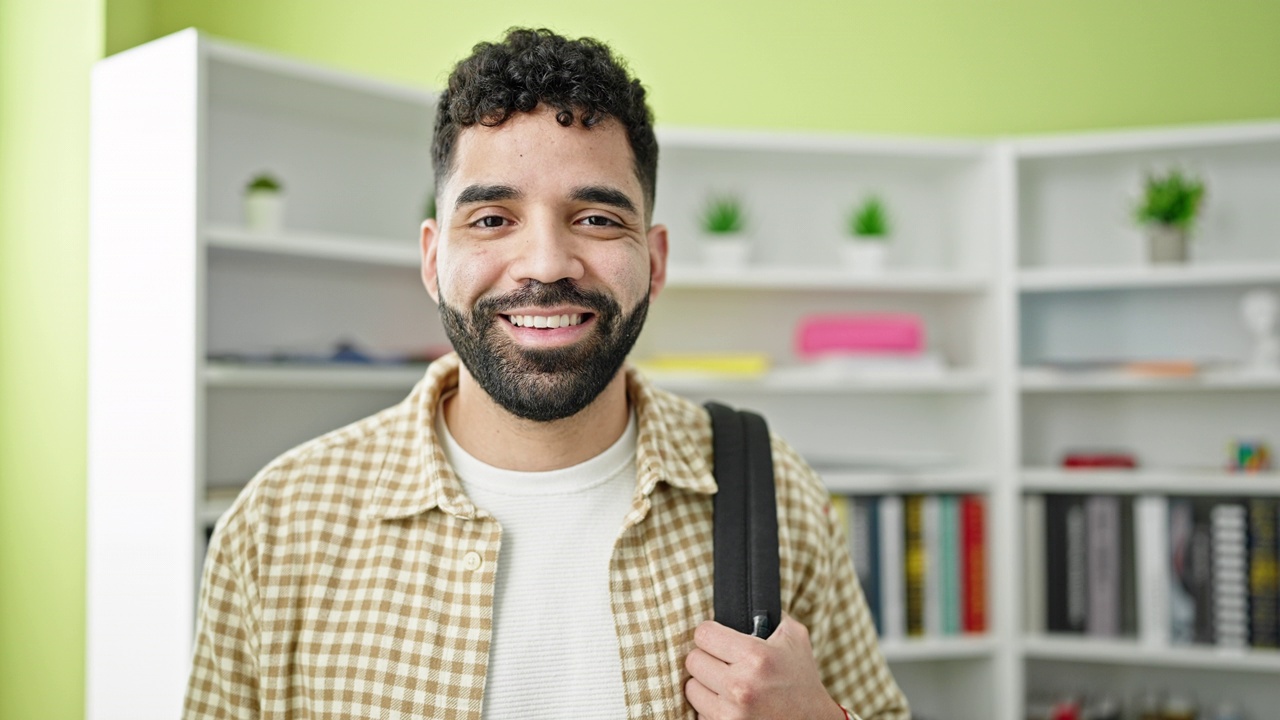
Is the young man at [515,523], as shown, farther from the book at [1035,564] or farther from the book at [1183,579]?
the book at [1183,579]

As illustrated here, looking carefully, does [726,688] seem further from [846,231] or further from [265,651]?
[846,231]

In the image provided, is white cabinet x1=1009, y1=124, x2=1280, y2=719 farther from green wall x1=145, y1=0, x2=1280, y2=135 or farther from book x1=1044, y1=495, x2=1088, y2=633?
green wall x1=145, y1=0, x2=1280, y2=135

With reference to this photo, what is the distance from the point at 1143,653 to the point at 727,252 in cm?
149

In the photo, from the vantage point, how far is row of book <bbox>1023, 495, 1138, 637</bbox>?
265 cm

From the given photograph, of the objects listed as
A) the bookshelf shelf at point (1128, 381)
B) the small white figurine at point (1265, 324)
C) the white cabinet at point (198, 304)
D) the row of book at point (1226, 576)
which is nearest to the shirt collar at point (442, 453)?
the white cabinet at point (198, 304)

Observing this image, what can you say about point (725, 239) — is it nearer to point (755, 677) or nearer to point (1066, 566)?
point (1066, 566)

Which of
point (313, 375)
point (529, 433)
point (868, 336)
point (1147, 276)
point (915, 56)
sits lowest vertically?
point (529, 433)

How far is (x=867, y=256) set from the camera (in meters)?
2.79

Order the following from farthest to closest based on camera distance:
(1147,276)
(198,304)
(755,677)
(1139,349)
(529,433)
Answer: (1139,349) < (1147,276) < (198,304) < (529,433) < (755,677)

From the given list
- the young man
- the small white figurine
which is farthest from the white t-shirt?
the small white figurine

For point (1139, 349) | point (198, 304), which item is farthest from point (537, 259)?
point (1139, 349)

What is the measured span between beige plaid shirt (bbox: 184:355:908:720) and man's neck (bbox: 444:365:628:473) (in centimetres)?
5

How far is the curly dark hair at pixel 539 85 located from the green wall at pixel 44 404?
1.39 m

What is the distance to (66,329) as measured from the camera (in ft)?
7.23
